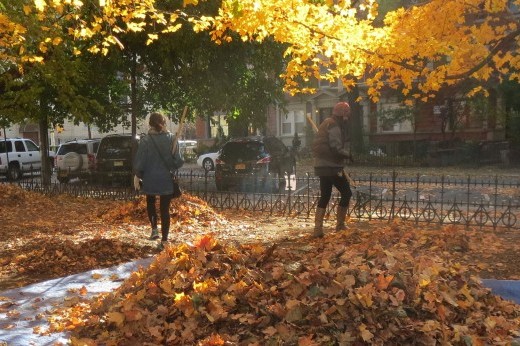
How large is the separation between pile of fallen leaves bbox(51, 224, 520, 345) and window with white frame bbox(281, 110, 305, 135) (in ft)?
120

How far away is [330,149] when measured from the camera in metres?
8.00

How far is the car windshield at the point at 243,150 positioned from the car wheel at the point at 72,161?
7636 millimetres

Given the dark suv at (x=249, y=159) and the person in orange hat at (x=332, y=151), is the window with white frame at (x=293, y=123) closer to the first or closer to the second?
the dark suv at (x=249, y=159)

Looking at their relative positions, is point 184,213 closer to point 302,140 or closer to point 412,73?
point 412,73

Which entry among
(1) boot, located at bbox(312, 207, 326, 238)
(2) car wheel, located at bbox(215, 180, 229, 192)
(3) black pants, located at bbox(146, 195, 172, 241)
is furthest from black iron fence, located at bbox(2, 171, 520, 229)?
(3) black pants, located at bbox(146, 195, 172, 241)

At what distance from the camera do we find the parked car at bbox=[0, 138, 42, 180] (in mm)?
26167

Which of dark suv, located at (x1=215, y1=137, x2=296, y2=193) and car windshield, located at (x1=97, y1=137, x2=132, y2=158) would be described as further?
car windshield, located at (x1=97, y1=137, x2=132, y2=158)

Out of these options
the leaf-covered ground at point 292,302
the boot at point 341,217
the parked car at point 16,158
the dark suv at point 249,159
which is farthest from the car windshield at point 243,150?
the parked car at point 16,158

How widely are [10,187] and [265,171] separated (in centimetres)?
698

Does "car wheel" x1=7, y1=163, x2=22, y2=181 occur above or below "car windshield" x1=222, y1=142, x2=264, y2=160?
below

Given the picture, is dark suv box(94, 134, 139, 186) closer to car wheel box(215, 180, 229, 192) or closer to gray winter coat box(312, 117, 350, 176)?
car wheel box(215, 180, 229, 192)

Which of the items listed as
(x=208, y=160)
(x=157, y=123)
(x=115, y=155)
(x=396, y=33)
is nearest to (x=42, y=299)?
(x=157, y=123)

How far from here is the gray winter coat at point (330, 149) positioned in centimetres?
796

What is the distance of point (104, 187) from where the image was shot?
1422cm
